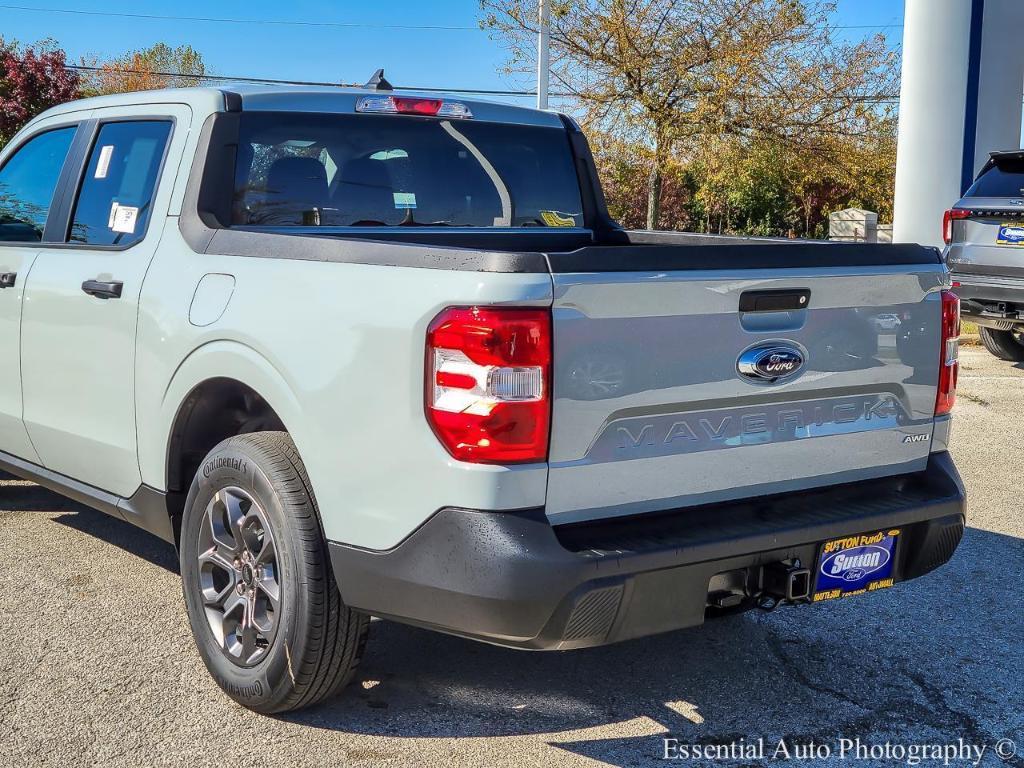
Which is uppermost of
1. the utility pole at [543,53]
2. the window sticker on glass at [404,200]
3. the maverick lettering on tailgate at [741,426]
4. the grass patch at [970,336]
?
the utility pole at [543,53]

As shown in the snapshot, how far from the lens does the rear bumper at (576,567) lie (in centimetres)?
276

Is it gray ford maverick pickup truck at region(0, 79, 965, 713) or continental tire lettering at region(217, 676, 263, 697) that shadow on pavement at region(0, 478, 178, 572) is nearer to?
gray ford maverick pickup truck at region(0, 79, 965, 713)

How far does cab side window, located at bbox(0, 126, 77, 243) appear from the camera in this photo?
4.66m

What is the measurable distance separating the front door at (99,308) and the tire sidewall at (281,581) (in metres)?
0.47

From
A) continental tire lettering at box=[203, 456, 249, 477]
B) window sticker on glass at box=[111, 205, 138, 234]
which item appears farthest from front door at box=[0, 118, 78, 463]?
continental tire lettering at box=[203, 456, 249, 477]

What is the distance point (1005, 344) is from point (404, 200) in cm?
821

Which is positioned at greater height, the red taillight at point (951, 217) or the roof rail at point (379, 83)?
the roof rail at point (379, 83)

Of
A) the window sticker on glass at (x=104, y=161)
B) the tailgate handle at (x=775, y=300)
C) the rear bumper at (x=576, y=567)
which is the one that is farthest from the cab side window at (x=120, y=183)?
the tailgate handle at (x=775, y=300)

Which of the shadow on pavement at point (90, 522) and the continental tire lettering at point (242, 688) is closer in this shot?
the continental tire lettering at point (242, 688)

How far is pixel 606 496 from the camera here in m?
2.89

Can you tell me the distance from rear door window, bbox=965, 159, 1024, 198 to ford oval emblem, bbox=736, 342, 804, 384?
7.11 metres

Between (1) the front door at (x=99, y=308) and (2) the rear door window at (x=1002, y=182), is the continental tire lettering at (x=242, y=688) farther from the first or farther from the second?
(2) the rear door window at (x=1002, y=182)

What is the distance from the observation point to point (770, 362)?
309 centimetres

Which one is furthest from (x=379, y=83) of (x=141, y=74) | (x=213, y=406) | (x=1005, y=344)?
(x=141, y=74)
